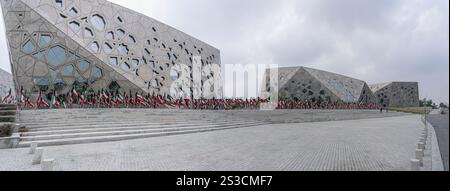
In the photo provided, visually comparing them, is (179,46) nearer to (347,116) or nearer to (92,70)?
(92,70)

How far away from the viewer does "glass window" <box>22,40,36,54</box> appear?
23234 mm

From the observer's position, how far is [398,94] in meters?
82.6

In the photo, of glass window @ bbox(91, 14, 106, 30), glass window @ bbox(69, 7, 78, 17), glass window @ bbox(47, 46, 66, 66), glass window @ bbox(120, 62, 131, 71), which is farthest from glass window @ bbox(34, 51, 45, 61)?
glass window @ bbox(120, 62, 131, 71)

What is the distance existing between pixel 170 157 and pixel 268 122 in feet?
54.3

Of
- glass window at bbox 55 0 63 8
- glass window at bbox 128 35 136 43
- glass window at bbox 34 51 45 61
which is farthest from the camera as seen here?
glass window at bbox 128 35 136 43

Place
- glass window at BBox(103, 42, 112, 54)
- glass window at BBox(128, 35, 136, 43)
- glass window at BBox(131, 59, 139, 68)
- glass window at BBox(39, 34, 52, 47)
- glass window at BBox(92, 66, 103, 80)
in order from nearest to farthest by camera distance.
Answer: glass window at BBox(39, 34, 52, 47) < glass window at BBox(92, 66, 103, 80) < glass window at BBox(103, 42, 112, 54) < glass window at BBox(131, 59, 139, 68) < glass window at BBox(128, 35, 136, 43)

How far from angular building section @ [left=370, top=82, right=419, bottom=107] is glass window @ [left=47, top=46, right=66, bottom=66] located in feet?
307

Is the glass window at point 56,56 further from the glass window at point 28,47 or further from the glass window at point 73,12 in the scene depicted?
the glass window at point 73,12

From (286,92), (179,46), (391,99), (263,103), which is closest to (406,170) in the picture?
(263,103)

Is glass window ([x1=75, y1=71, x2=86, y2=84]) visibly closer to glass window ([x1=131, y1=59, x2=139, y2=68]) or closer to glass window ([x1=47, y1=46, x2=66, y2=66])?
glass window ([x1=47, y1=46, x2=66, y2=66])

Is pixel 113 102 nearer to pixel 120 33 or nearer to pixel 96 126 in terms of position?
pixel 96 126

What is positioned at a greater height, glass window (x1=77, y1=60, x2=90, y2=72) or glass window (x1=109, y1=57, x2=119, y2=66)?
glass window (x1=109, y1=57, x2=119, y2=66)

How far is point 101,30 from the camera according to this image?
28.2 m

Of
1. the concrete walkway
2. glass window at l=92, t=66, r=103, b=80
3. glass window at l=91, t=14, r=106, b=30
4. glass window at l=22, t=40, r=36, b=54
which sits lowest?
the concrete walkway
